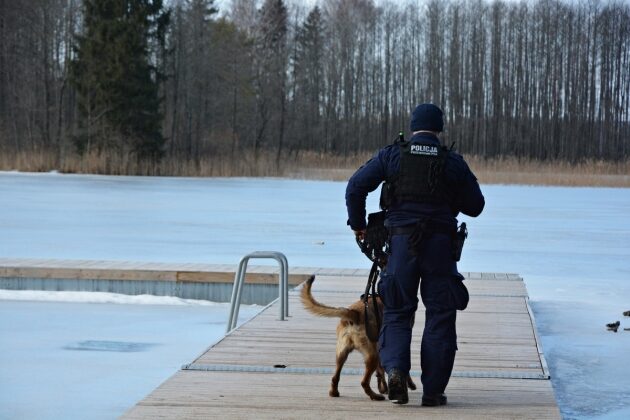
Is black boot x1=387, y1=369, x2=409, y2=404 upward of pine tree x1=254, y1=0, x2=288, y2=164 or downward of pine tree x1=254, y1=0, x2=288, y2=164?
downward

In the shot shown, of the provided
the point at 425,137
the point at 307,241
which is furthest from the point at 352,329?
the point at 307,241

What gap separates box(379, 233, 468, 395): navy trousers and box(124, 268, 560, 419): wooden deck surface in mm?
284

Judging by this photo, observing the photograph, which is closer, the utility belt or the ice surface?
the utility belt

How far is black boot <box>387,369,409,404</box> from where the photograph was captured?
4.46 m

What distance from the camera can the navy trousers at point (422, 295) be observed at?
440 cm

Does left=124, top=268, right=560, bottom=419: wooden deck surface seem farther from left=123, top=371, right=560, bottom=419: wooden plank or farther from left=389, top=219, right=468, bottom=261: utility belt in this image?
left=389, top=219, right=468, bottom=261: utility belt

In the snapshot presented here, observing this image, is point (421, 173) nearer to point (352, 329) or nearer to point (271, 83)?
point (352, 329)

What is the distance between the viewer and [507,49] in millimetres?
61281

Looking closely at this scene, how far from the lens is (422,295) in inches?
175

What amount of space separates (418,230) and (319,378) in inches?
50.4

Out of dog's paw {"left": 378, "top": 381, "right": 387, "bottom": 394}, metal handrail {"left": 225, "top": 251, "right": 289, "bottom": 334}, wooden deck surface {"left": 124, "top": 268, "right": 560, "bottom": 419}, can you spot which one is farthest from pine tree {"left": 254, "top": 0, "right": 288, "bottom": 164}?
dog's paw {"left": 378, "top": 381, "right": 387, "bottom": 394}

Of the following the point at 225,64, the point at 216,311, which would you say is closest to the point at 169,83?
the point at 225,64

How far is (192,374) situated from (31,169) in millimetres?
30447

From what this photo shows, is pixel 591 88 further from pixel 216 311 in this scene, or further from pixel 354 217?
pixel 354 217
